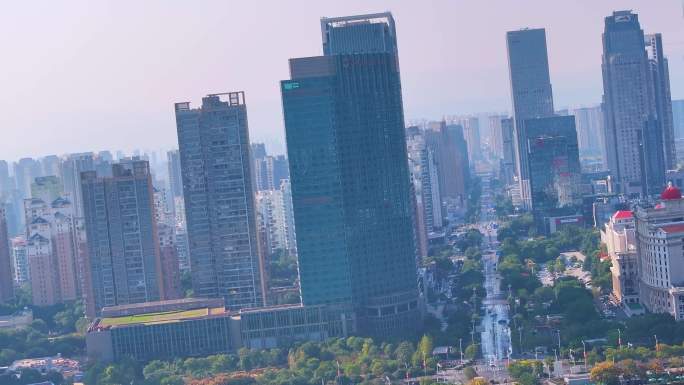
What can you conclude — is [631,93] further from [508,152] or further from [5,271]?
[5,271]

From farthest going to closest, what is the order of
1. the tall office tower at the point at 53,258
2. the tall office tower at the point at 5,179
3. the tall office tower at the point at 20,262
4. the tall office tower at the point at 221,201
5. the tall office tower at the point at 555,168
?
the tall office tower at the point at 5,179 → the tall office tower at the point at 555,168 → the tall office tower at the point at 20,262 → the tall office tower at the point at 53,258 → the tall office tower at the point at 221,201

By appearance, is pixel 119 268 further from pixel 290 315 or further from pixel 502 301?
pixel 502 301

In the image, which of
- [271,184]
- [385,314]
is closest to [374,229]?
[385,314]

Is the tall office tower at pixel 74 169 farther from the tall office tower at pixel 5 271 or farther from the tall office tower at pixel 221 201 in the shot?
the tall office tower at pixel 221 201

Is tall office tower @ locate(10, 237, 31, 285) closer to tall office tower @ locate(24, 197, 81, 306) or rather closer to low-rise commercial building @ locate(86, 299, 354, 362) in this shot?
tall office tower @ locate(24, 197, 81, 306)

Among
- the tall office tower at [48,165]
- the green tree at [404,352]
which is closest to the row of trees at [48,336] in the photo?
the green tree at [404,352]

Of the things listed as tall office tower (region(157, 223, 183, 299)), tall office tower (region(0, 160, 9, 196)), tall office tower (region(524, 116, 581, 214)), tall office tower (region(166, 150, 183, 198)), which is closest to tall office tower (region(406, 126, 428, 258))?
tall office tower (region(524, 116, 581, 214))

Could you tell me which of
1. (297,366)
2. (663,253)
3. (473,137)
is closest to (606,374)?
(663,253)
